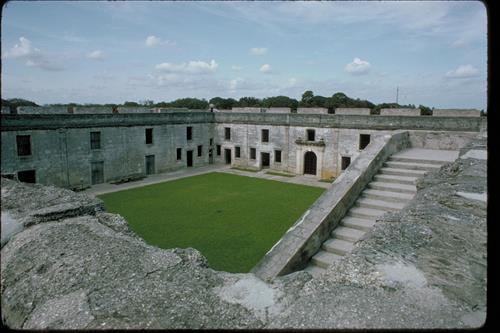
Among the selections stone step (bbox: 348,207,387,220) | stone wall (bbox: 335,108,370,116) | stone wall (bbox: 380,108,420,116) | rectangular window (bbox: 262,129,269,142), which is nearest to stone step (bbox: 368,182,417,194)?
stone step (bbox: 348,207,387,220)

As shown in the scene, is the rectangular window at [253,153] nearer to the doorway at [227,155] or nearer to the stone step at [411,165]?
the doorway at [227,155]

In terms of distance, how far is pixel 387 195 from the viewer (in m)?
9.77

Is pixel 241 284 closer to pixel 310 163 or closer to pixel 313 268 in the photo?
pixel 313 268

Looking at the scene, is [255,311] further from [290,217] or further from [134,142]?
[134,142]

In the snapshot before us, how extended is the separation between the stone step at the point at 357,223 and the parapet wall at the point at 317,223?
0.53 ft

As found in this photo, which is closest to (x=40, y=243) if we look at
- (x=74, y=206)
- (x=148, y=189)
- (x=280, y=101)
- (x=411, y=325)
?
(x=74, y=206)

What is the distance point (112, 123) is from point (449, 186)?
76.9 feet

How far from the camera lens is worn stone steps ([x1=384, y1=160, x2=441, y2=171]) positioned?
1063 cm

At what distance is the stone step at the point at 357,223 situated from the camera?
8953 millimetres

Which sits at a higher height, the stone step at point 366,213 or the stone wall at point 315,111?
the stone wall at point 315,111

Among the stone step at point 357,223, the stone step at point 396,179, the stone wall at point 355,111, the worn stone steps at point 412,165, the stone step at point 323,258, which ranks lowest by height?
the stone step at point 323,258

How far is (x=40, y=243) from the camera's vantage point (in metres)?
5.21

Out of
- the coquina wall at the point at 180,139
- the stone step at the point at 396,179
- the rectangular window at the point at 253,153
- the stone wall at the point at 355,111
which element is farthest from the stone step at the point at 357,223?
the rectangular window at the point at 253,153

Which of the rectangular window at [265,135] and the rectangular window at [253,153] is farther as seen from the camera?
the rectangular window at [253,153]
